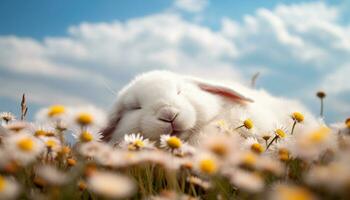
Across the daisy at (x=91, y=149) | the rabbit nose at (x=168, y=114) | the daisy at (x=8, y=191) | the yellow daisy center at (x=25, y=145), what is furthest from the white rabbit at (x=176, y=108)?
the daisy at (x=8, y=191)

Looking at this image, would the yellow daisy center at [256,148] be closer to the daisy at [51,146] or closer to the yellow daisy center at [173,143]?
the yellow daisy center at [173,143]

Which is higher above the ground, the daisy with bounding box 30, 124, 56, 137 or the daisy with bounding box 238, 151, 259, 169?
the daisy with bounding box 30, 124, 56, 137

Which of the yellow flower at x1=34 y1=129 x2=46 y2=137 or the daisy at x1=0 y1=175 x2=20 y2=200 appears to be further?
the yellow flower at x1=34 y1=129 x2=46 y2=137

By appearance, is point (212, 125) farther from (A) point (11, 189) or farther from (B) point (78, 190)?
(A) point (11, 189)

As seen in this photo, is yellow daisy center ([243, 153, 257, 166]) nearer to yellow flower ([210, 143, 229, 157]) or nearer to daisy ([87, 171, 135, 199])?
yellow flower ([210, 143, 229, 157])

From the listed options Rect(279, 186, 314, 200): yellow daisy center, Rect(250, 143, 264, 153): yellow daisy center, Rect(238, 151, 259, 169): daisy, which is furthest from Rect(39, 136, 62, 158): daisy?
Rect(279, 186, 314, 200): yellow daisy center

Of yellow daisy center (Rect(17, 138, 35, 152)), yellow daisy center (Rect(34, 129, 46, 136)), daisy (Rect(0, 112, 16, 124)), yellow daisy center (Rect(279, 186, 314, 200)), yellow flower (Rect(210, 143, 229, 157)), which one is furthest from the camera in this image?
daisy (Rect(0, 112, 16, 124))
